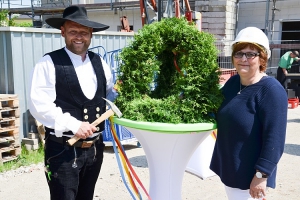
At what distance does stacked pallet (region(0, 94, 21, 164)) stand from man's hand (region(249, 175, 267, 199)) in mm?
3755

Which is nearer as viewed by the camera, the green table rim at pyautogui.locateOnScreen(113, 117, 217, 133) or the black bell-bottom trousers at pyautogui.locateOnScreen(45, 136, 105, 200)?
the green table rim at pyautogui.locateOnScreen(113, 117, 217, 133)

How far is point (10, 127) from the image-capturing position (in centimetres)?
485

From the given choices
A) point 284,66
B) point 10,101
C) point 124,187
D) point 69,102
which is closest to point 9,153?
point 10,101

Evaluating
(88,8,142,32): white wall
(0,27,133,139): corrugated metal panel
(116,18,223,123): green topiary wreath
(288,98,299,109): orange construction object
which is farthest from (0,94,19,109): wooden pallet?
(88,8,142,32): white wall

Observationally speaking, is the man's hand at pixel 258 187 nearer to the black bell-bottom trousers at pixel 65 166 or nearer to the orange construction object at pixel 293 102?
the black bell-bottom trousers at pixel 65 166

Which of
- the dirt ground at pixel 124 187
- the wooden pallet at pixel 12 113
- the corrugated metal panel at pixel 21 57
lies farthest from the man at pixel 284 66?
the wooden pallet at pixel 12 113

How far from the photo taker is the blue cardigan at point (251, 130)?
200cm

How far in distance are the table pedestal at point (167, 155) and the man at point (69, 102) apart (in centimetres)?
35

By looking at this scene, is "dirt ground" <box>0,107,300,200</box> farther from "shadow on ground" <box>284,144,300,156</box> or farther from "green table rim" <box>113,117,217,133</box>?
"green table rim" <box>113,117,217,133</box>

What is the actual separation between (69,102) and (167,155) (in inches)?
30.9

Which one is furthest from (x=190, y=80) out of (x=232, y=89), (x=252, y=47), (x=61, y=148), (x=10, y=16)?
(x=10, y=16)

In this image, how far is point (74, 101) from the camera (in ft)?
7.73

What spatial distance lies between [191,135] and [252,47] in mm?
701

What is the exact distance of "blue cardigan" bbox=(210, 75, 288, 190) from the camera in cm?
200
